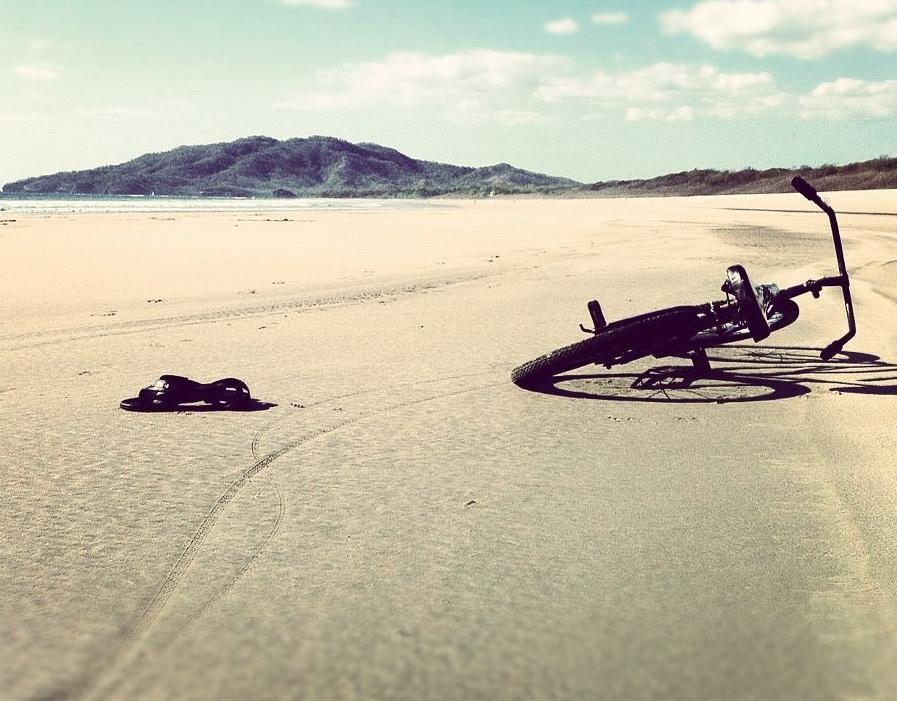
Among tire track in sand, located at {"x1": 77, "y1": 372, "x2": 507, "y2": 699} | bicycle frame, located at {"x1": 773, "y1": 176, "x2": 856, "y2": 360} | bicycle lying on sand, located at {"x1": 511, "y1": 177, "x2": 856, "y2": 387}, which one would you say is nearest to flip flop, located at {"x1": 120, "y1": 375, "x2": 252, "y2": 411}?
tire track in sand, located at {"x1": 77, "y1": 372, "x2": 507, "y2": 699}

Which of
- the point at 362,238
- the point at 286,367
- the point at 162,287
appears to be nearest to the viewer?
the point at 286,367

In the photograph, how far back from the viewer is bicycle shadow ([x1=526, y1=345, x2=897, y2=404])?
19.6 feet

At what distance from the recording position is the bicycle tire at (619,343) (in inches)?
236

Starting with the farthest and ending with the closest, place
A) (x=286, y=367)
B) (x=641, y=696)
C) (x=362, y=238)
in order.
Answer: (x=362, y=238)
(x=286, y=367)
(x=641, y=696)

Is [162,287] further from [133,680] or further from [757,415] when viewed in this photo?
[133,680]

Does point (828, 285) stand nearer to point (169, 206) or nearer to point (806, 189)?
point (806, 189)

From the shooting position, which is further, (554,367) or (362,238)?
(362,238)

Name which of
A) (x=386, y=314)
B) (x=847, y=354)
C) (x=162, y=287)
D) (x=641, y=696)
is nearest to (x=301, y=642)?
(x=641, y=696)

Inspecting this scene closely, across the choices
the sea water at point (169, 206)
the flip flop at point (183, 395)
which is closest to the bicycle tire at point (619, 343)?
the flip flop at point (183, 395)

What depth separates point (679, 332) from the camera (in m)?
6.20

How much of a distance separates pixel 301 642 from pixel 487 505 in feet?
4.46

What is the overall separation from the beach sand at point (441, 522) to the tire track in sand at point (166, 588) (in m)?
0.01

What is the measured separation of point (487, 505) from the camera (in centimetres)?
390

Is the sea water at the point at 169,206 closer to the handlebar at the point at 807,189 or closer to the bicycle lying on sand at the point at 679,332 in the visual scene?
the bicycle lying on sand at the point at 679,332
